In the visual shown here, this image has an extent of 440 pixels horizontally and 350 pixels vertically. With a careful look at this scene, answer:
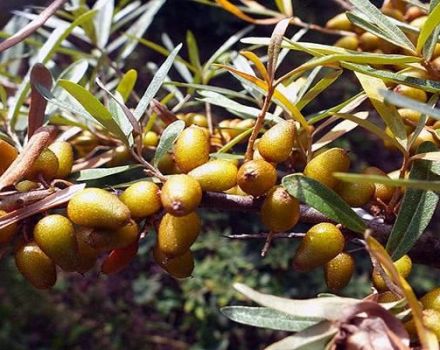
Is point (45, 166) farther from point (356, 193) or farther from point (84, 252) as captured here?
point (356, 193)

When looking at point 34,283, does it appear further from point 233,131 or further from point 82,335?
point 82,335

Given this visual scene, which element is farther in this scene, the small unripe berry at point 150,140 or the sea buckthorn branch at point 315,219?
the small unripe berry at point 150,140

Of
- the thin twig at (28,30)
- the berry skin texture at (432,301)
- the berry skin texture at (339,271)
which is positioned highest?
the thin twig at (28,30)

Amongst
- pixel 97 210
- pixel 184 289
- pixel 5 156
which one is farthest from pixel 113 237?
pixel 184 289

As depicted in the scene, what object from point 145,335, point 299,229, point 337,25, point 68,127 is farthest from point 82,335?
point 337,25

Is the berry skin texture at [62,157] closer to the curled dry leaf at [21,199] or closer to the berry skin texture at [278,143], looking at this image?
the curled dry leaf at [21,199]

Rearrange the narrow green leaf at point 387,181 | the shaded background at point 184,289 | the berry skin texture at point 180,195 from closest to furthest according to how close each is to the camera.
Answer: the narrow green leaf at point 387,181
the berry skin texture at point 180,195
the shaded background at point 184,289

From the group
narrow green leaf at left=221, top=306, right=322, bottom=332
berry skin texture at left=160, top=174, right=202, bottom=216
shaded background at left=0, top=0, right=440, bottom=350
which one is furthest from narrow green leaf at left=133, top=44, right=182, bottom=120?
shaded background at left=0, top=0, right=440, bottom=350

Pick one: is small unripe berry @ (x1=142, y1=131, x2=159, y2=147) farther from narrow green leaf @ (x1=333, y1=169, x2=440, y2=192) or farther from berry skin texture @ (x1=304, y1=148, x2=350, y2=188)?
narrow green leaf @ (x1=333, y1=169, x2=440, y2=192)

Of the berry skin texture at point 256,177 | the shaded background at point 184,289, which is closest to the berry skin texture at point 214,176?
the berry skin texture at point 256,177
